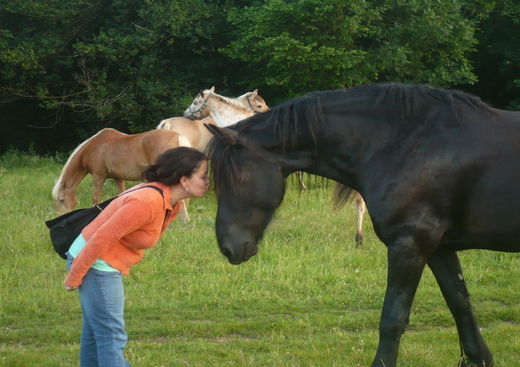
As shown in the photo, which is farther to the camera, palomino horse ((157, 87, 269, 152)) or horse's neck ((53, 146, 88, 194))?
palomino horse ((157, 87, 269, 152))

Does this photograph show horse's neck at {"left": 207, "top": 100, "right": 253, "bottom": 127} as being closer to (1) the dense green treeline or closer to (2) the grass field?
(2) the grass field

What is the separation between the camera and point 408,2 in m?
20.2

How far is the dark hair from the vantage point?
356cm

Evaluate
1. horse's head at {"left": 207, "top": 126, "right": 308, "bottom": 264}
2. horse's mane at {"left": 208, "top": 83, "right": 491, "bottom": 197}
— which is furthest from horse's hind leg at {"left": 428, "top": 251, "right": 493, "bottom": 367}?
horse's head at {"left": 207, "top": 126, "right": 308, "bottom": 264}

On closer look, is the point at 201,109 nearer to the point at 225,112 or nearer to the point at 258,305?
the point at 225,112

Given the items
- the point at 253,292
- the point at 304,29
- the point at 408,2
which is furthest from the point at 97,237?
the point at 408,2

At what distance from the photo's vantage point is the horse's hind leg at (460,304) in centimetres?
426

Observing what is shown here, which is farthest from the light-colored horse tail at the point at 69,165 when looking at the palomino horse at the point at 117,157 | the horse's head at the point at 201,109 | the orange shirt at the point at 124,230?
the orange shirt at the point at 124,230

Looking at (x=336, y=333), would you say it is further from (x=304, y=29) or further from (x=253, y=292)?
(x=304, y=29)

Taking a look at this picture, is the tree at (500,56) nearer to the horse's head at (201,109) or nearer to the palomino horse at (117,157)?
the horse's head at (201,109)

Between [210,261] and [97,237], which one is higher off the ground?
[97,237]

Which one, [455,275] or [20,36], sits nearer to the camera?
[455,275]

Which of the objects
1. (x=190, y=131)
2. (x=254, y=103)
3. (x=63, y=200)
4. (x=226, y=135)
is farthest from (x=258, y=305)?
(x=254, y=103)

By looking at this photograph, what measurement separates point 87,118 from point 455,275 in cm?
2073
